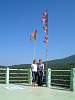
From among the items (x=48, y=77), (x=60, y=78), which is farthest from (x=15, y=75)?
(x=60, y=78)

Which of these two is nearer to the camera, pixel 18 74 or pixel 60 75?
pixel 60 75

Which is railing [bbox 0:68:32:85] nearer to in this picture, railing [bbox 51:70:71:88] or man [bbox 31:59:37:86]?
man [bbox 31:59:37:86]

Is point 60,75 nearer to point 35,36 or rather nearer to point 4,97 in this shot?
point 35,36

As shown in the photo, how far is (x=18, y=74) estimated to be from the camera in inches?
1064

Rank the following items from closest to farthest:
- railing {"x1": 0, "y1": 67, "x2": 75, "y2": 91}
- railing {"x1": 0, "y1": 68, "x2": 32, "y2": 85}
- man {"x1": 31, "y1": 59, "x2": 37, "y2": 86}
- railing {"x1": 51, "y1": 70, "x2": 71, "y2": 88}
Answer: railing {"x1": 0, "y1": 67, "x2": 75, "y2": 91}
railing {"x1": 51, "y1": 70, "x2": 71, "y2": 88}
man {"x1": 31, "y1": 59, "x2": 37, "y2": 86}
railing {"x1": 0, "y1": 68, "x2": 32, "y2": 85}

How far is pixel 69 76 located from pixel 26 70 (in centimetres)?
446

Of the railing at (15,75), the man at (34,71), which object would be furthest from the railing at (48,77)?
the man at (34,71)

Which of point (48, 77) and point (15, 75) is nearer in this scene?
point (48, 77)

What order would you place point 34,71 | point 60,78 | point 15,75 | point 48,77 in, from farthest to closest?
1. point 15,75
2. point 34,71
3. point 60,78
4. point 48,77

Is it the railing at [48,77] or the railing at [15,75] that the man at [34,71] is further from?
the railing at [15,75]

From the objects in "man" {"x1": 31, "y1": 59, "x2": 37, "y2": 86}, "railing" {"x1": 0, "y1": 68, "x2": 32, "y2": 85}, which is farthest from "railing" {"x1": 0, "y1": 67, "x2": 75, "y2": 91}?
"man" {"x1": 31, "y1": 59, "x2": 37, "y2": 86}

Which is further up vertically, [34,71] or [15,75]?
[34,71]

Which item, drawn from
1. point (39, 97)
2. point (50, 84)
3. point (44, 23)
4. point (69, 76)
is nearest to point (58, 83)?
point (50, 84)

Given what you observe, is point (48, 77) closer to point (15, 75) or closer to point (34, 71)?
point (34, 71)
